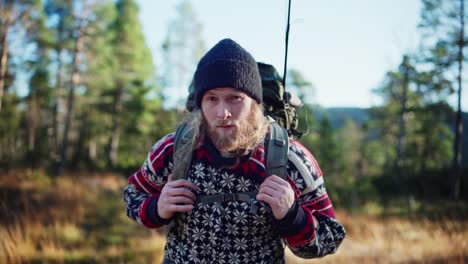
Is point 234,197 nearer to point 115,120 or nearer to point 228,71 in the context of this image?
point 228,71

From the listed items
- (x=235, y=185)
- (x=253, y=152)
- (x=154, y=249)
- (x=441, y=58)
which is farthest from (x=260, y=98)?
(x=441, y=58)

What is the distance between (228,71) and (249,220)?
65 cm

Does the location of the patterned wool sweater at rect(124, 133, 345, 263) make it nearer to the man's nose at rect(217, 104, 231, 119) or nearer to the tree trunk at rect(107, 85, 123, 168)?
the man's nose at rect(217, 104, 231, 119)

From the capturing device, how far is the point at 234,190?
153cm

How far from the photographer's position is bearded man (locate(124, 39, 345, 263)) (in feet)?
4.88

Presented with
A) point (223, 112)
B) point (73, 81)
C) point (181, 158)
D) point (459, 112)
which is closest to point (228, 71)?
point (223, 112)

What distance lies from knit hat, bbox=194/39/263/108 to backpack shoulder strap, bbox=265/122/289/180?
0.22m

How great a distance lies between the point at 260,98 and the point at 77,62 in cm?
1833

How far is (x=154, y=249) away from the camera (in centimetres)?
638

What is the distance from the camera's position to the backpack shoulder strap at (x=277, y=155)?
1483 mm

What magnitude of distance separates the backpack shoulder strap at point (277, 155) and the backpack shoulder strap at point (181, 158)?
361 millimetres

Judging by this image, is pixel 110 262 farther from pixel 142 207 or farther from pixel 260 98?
pixel 260 98

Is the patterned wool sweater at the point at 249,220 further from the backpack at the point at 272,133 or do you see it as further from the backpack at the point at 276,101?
the backpack at the point at 276,101

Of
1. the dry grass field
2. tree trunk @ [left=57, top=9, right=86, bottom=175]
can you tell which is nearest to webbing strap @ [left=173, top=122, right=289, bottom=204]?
the dry grass field
